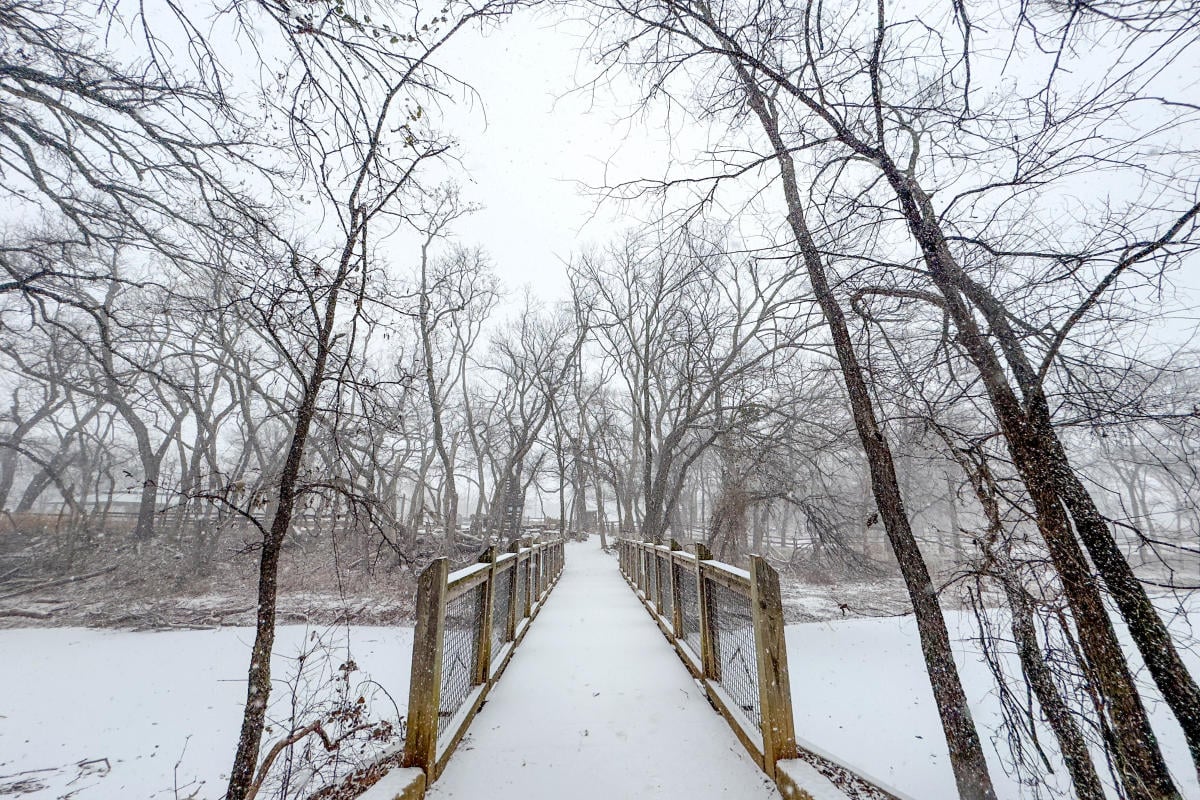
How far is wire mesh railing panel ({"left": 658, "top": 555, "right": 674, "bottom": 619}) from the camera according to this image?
5914 mm

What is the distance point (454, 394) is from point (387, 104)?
24.3 metres

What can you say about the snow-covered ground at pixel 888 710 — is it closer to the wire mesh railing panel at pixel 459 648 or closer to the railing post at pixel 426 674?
the wire mesh railing panel at pixel 459 648

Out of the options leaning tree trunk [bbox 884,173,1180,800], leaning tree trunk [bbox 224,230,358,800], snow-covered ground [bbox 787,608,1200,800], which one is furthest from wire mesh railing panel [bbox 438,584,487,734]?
leaning tree trunk [bbox 884,173,1180,800]

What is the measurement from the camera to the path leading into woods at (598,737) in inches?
95.8

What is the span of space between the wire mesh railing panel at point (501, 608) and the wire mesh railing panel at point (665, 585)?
82.4 inches

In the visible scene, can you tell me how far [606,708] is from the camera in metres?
3.47

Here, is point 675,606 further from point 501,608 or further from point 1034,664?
point 1034,664

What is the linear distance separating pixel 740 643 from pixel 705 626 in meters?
0.82

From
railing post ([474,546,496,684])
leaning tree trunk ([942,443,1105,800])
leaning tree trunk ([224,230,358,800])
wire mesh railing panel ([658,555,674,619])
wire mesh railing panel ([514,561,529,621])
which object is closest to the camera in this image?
leaning tree trunk ([224,230,358,800])

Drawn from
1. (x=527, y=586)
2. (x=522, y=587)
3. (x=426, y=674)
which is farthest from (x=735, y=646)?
(x=527, y=586)

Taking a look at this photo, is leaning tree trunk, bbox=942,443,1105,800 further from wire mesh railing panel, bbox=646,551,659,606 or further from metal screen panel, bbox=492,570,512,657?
wire mesh railing panel, bbox=646,551,659,606

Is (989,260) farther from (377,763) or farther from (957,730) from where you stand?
(377,763)

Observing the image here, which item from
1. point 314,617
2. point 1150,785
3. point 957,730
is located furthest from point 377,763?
point 314,617

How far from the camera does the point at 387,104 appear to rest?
3.27 m
